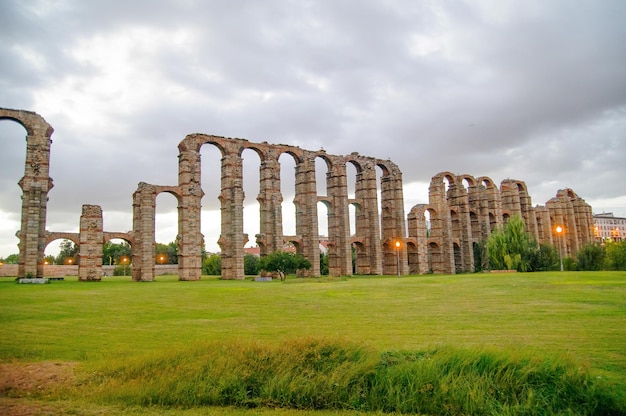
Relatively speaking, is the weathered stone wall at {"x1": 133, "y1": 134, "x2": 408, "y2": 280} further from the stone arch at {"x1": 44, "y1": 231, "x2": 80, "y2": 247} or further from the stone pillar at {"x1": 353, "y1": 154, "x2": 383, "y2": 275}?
the stone arch at {"x1": 44, "y1": 231, "x2": 80, "y2": 247}

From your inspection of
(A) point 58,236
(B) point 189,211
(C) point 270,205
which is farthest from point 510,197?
(A) point 58,236

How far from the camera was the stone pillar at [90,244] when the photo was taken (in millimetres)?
36344

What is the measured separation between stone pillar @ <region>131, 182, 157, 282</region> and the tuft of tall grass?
3289cm

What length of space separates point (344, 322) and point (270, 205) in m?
32.9

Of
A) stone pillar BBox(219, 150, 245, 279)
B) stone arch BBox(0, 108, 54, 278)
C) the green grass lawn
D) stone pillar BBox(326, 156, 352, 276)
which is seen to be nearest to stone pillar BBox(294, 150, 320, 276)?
stone pillar BBox(326, 156, 352, 276)

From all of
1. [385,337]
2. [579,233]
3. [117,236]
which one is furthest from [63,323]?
[579,233]

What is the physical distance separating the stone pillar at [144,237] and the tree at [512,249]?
33342mm

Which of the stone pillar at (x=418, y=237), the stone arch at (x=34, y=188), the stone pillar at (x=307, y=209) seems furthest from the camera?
the stone pillar at (x=418, y=237)

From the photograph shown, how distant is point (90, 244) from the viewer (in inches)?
1455

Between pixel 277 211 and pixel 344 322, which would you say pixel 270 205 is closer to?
pixel 277 211

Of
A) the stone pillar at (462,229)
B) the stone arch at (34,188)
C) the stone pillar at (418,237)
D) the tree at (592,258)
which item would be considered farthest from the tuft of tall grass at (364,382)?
A: the stone pillar at (462,229)

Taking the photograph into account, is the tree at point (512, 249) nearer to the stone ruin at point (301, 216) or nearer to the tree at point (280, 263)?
the stone ruin at point (301, 216)

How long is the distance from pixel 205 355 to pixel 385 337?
4.04 m

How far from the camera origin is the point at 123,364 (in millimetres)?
7070
